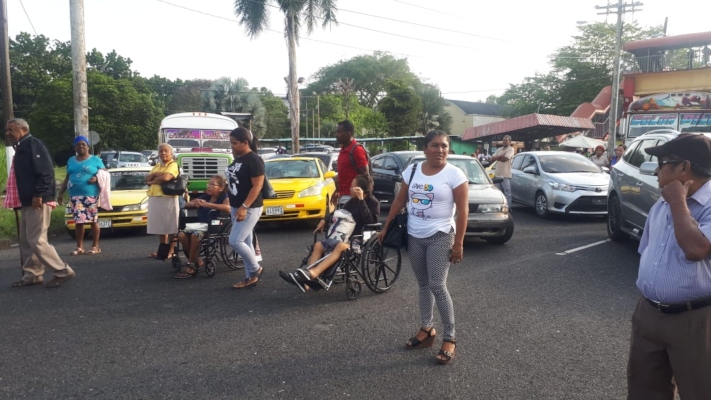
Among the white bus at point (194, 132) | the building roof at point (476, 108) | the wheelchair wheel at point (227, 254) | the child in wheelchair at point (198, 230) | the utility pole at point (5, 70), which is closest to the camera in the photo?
the child in wheelchair at point (198, 230)

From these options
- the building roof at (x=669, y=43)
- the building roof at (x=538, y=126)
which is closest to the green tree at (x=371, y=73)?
the building roof at (x=669, y=43)

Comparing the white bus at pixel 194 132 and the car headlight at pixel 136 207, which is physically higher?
the white bus at pixel 194 132

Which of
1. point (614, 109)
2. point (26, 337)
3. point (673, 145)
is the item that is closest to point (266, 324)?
point (26, 337)

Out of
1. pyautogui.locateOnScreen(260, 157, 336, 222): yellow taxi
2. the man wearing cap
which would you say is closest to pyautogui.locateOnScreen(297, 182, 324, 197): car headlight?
pyautogui.locateOnScreen(260, 157, 336, 222): yellow taxi

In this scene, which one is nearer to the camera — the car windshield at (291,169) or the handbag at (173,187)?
the handbag at (173,187)

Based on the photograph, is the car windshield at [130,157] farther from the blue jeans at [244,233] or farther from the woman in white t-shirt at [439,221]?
the woman in white t-shirt at [439,221]

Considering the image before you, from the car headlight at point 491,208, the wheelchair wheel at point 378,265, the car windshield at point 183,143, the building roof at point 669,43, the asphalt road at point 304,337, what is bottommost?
the asphalt road at point 304,337

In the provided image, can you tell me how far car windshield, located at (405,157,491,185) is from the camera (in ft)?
32.9

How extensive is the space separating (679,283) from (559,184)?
1006 centimetres

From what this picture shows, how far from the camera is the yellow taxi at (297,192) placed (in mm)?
10883

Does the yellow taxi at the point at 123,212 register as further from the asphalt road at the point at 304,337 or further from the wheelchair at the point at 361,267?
the wheelchair at the point at 361,267

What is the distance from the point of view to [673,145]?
2.65 m

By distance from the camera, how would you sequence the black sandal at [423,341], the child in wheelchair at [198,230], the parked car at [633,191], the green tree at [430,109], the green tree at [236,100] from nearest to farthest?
the black sandal at [423,341]
the child in wheelchair at [198,230]
the parked car at [633,191]
the green tree at [236,100]
the green tree at [430,109]

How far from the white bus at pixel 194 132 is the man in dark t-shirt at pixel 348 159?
11.1 meters
